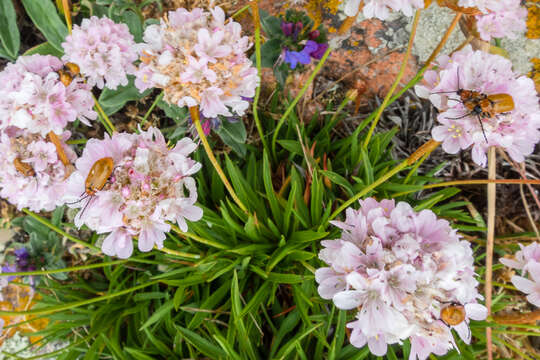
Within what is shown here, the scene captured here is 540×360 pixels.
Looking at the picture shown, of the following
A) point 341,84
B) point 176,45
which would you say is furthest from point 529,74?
point 176,45

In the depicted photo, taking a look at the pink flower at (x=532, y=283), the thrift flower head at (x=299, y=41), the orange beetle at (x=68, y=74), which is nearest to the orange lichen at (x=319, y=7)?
the thrift flower head at (x=299, y=41)

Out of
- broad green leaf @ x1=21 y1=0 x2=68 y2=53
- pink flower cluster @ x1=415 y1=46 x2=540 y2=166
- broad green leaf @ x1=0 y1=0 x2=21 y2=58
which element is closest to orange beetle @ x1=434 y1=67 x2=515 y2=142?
pink flower cluster @ x1=415 y1=46 x2=540 y2=166

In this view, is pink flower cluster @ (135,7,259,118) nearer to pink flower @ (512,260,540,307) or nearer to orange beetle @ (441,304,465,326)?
orange beetle @ (441,304,465,326)

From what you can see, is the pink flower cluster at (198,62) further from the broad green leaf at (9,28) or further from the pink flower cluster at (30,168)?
the broad green leaf at (9,28)

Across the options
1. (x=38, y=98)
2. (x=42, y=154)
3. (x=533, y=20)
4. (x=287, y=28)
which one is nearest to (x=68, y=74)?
(x=38, y=98)

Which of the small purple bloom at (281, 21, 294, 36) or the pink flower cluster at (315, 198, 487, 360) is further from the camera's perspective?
the small purple bloom at (281, 21, 294, 36)

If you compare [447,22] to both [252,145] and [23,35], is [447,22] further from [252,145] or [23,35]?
[23,35]
